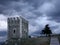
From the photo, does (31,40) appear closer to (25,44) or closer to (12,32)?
(25,44)

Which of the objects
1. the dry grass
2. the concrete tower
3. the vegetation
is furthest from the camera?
the vegetation

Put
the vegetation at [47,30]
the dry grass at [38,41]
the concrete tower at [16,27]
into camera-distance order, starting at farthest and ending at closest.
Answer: the vegetation at [47,30] < the concrete tower at [16,27] < the dry grass at [38,41]

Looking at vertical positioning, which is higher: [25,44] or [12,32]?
[12,32]

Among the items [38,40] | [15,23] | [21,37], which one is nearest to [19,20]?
[15,23]

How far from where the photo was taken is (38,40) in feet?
179

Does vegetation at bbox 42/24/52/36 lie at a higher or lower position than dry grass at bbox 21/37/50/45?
higher

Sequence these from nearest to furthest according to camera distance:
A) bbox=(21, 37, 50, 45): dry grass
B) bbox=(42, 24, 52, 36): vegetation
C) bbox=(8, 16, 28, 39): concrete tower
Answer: bbox=(21, 37, 50, 45): dry grass < bbox=(8, 16, 28, 39): concrete tower < bbox=(42, 24, 52, 36): vegetation

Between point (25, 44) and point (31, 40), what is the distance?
10.1 ft

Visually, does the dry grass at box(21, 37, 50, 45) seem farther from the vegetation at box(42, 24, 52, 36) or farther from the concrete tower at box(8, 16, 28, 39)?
the vegetation at box(42, 24, 52, 36)

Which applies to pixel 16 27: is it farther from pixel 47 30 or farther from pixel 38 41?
pixel 47 30

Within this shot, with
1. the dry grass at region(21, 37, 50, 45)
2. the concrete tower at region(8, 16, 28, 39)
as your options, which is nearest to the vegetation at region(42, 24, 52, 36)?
the concrete tower at region(8, 16, 28, 39)

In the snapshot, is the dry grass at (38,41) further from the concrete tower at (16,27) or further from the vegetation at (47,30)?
the vegetation at (47,30)

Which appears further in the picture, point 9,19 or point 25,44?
point 9,19

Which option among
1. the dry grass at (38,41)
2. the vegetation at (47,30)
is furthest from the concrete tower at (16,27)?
the vegetation at (47,30)
